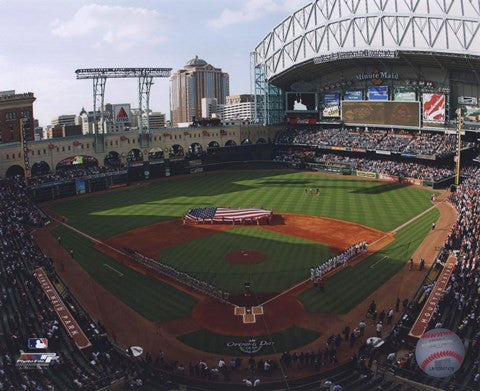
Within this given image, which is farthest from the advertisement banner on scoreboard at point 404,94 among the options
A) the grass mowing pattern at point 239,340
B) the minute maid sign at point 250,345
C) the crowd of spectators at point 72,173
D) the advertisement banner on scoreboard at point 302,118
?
the minute maid sign at point 250,345

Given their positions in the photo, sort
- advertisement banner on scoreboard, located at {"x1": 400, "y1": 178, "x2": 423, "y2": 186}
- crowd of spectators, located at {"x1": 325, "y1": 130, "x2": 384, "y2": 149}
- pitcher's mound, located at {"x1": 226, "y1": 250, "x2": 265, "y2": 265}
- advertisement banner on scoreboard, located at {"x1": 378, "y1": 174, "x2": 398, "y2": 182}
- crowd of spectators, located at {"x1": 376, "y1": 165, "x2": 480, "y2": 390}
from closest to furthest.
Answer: crowd of spectators, located at {"x1": 376, "y1": 165, "x2": 480, "y2": 390} → pitcher's mound, located at {"x1": 226, "y1": 250, "x2": 265, "y2": 265} → advertisement banner on scoreboard, located at {"x1": 400, "y1": 178, "x2": 423, "y2": 186} → advertisement banner on scoreboard, located at {"x1": 378, "y1": 174, "x2": 398, "y2": 182} → crowd of spectators, located at {"x1": 325, "y1": 130, "x2": 384, "y2": 149}

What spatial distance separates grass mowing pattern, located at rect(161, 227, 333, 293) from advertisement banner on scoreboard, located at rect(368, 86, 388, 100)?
1737 inches

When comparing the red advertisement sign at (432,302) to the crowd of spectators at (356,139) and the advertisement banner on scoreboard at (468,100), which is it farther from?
the crowd of spectators at (356,139)

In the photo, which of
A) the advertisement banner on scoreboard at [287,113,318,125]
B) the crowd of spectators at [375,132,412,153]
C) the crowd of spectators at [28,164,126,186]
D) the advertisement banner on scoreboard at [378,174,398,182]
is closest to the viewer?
the crowd of spectators at [28,164,126,186]

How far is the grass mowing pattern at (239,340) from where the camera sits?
26625mm

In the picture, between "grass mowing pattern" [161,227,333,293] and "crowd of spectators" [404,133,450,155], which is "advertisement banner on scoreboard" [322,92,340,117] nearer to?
"crowd of spectators" [404,133,450,155]

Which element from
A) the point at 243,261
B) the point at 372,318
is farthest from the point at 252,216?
the point at 372,318

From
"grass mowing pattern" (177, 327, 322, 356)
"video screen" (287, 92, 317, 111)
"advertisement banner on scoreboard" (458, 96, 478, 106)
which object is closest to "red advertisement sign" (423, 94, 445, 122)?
"advertisement banner on scoreboard" (458, 96, 478, 106)

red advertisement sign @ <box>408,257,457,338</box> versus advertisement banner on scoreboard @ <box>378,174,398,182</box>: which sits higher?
advertisement banner on scoreboard @ <box>378,174,398,182</box>

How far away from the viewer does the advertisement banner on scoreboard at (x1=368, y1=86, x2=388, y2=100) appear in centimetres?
8194

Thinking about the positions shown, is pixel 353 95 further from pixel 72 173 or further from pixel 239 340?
pixel 239 340

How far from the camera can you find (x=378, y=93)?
272ft

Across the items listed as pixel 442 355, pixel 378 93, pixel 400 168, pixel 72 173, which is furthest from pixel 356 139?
pixel 442 355

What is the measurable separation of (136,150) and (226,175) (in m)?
16.7
